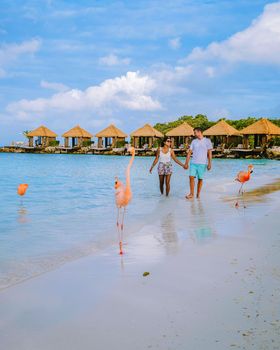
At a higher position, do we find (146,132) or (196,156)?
(146,132)

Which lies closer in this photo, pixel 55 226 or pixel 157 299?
pixel 157 299

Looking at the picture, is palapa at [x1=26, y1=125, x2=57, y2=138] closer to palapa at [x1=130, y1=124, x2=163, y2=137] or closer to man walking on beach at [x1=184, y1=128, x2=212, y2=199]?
palapa at [x1=130, y1=124, x2=163, y2=137]

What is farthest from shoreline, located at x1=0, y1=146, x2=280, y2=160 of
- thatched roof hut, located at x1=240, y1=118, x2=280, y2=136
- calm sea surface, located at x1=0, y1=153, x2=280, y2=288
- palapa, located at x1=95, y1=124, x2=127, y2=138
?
calm sea surface, located at x1=0, y1=153, x2=280, y2=288

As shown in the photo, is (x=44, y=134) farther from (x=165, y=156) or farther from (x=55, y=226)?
(x=55, y=226)

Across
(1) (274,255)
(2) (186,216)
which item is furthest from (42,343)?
(2) (186,216)

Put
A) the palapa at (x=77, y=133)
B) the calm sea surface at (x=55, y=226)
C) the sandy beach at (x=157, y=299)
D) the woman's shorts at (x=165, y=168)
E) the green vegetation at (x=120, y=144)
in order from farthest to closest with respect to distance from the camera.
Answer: the green vegetation at (x=120, y=144), the palapa at (x=77, y=133), the woman's shorts at (x=165, y=168), the calm sea surface at (x=55, y=226), the sandy beach at (x=157, y=299)

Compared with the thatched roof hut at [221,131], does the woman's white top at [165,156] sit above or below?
below

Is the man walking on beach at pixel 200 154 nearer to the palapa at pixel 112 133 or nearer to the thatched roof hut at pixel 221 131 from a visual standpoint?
the thatched roof hut at pixel 221 131

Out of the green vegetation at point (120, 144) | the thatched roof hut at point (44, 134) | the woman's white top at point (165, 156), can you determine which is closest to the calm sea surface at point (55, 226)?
the woman's white top at point (165, 156)

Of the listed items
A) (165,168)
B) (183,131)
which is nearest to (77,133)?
(183,131)

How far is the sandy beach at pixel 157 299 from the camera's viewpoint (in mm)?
2654

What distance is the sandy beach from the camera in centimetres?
265

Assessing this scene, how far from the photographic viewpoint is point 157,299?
10.8ft

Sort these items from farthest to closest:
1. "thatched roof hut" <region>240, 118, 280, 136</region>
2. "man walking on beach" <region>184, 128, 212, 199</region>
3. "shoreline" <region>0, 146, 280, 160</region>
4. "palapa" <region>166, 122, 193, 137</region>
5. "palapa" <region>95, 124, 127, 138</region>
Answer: "palapa" <region>95, 124, 127, 138</region> → "palapa" <region>166, 122, 193, 137</region> → "shoreline" <region>0, 146, 280, 160</region> → "thatched roof hut" <region>240, 118, 280, 136</region> → "man walking on beach" <region>184, 128, 212, 199</region>
